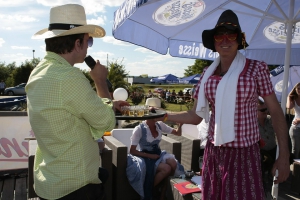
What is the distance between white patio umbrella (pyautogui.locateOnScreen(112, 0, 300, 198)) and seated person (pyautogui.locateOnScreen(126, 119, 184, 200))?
117cm

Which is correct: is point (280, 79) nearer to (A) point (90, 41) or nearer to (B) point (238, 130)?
(B) point (238, 130)

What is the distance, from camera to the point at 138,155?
3914mm

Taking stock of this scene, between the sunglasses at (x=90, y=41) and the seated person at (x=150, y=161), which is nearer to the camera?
the sunglasses at (x=90, y=41)

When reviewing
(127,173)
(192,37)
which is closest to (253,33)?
(192,37)

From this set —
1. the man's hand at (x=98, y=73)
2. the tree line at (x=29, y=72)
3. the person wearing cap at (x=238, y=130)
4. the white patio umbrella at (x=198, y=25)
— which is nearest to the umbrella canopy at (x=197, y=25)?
the white patio umbrella at (x=198, y=25)

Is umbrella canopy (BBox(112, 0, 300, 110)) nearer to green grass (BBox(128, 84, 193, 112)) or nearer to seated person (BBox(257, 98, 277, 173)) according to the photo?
seated person (BBox(257, 98, 277, 173))

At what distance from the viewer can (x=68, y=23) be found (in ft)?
5.47

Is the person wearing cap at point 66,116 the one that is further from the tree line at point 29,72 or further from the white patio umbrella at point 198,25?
the tree line at point 29,72

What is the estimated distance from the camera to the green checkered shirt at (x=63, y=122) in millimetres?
1427

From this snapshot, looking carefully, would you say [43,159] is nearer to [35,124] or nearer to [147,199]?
[35,124]

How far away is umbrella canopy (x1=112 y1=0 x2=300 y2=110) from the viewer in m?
3.33

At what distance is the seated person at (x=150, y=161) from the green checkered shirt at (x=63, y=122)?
6.58 ft

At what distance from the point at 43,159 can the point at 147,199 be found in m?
2.40

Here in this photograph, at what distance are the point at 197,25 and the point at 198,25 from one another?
0.01 meters
